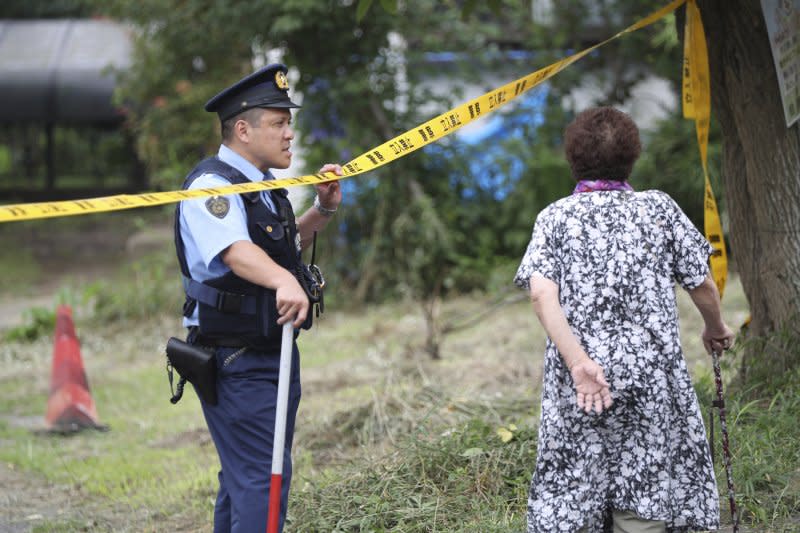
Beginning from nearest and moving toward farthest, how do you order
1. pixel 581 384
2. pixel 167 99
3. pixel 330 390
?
pixel 581 384
pixel 330 390
pixel 167 99

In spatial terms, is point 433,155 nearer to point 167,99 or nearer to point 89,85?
point 167,99

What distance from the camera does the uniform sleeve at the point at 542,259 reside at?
3514mm

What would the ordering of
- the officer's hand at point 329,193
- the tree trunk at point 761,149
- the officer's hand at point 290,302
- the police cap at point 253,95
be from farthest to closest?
1. the tree trunk at point 761,149
2. the officer's hand at point 329,193
3. the police cap at point 253,95
4. the officer's hand at point 290,302

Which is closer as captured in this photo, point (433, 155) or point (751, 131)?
point (751, 131)

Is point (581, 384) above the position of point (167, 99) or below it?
below

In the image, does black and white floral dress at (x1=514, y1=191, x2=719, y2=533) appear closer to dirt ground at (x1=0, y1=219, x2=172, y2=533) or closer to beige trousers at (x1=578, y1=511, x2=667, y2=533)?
beige trousers at (x1=578, y1=511, x2=667, y2=533)

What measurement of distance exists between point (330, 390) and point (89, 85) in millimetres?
14976

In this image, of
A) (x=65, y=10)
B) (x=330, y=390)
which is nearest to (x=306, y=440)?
(x=330, y=390)

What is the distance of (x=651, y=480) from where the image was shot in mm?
3510

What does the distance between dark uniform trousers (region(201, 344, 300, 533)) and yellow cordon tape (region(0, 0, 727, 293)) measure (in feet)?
1.86

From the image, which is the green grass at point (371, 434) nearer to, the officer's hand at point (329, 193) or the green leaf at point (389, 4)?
the officer's hand at point (329, 193)

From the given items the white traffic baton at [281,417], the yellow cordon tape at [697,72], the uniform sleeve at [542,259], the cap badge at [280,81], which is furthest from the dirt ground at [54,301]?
the yellow cordon tape at [697,72]

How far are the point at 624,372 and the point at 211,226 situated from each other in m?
1.39

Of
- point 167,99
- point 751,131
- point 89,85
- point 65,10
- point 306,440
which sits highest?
point 65,10
